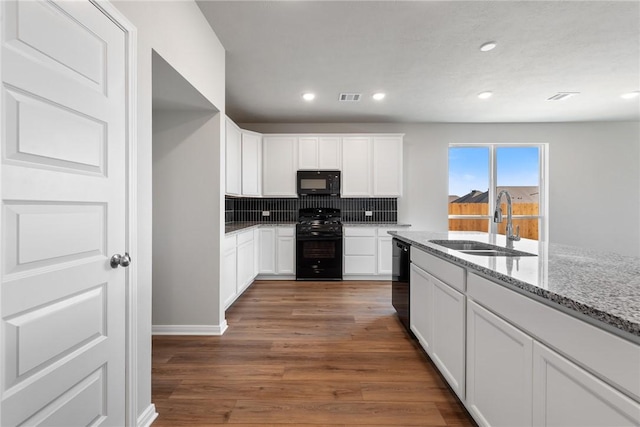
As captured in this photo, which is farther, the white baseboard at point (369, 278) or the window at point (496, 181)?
the window at point (496, 181)

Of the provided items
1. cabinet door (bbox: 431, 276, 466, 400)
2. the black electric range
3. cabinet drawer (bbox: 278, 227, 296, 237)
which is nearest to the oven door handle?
the black electric range

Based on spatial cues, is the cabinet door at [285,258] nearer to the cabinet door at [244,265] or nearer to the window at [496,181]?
the cabinet door at [244,265]

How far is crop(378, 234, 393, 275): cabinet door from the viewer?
4.64 meters

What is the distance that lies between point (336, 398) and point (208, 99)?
2.31 meters

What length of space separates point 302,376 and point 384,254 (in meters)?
2.92

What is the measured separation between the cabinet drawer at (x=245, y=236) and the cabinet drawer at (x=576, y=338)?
2.84m

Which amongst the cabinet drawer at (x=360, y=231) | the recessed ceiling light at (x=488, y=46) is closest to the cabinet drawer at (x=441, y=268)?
the recessed ceiling light at (x=488, y=46)

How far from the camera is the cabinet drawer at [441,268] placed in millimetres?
1632

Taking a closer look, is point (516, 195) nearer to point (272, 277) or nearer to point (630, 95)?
point (630, 95)

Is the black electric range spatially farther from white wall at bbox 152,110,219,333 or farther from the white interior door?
the white interior door

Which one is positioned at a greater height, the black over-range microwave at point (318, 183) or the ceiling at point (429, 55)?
the ceiling at point (429, 55)

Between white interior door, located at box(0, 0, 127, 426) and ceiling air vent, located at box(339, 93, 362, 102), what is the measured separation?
2935mm

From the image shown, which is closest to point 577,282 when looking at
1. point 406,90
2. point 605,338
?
point 605,338

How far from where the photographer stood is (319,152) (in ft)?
15.7
